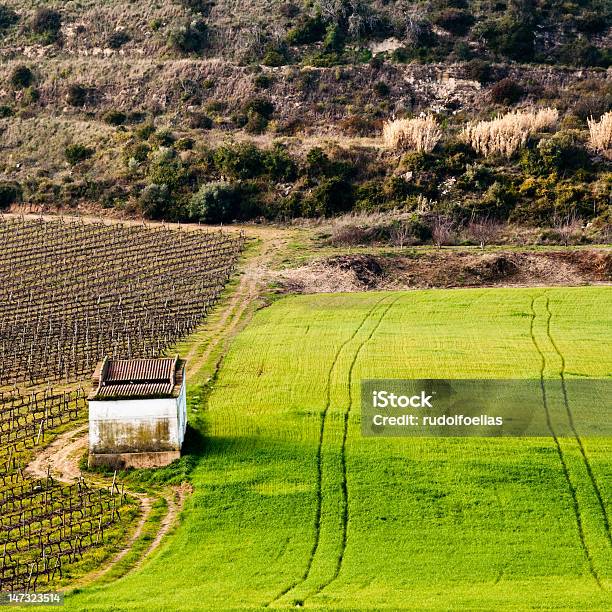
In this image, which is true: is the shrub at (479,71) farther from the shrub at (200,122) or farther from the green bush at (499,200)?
the shrub at (200,122)

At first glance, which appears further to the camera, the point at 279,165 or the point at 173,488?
the point at 279,165

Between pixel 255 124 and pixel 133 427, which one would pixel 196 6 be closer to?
pixel 255 124

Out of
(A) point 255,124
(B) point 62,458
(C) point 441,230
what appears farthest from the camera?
(A) point 255,124

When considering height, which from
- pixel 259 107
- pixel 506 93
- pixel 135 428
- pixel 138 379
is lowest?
pixel 135 428

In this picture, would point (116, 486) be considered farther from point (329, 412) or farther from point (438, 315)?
point (438, 315)

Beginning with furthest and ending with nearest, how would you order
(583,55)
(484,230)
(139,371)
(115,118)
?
(583,55)
(115,118)
(484,230)
(139,371)

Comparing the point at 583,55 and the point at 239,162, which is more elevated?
the point at 583,55

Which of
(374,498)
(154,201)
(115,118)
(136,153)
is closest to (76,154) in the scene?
(136,153)

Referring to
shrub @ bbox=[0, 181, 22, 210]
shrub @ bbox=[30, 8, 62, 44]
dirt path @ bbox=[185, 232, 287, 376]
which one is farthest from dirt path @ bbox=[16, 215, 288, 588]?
shrub @ bbox=[30, 8, 62, 44]
